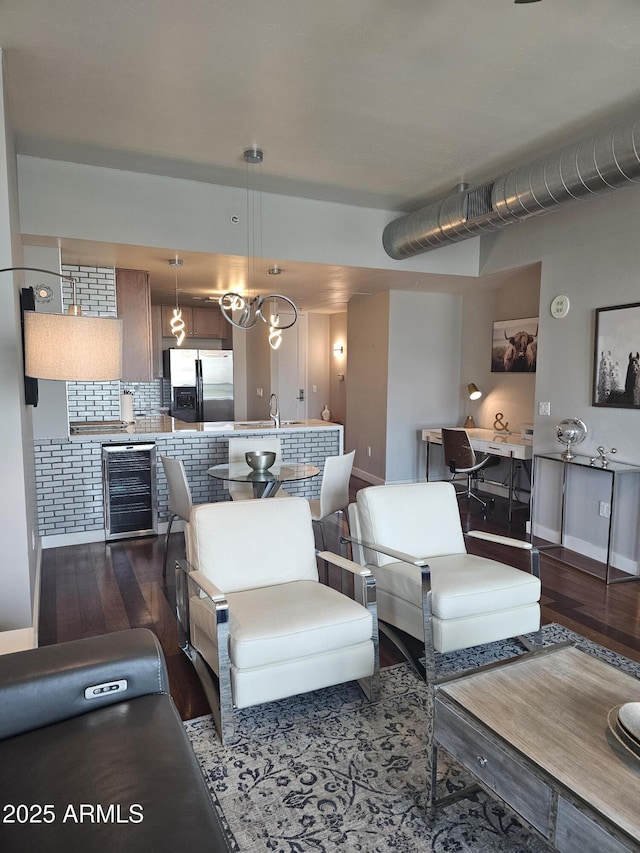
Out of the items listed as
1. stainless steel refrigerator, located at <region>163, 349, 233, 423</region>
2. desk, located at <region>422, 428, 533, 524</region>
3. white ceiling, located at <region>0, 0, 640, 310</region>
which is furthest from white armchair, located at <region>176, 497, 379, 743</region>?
stainless steel refrigerator, located at <region>163, 349, 233, 423</region>

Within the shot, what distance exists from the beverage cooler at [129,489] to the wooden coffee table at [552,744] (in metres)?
3.63

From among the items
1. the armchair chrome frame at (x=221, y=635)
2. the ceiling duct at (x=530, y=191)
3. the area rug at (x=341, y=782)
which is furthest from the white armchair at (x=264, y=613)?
the ceiling duct at (x=530, y=191)

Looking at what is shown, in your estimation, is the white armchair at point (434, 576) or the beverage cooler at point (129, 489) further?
the beverage cooler at point (129, 489)

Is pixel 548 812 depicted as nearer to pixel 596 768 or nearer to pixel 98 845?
pixel 596 768

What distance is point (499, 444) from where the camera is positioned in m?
5.64

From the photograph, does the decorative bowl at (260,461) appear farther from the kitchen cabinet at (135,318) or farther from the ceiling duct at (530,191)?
the ceiling duct at (530,191)

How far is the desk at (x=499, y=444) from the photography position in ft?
17.8

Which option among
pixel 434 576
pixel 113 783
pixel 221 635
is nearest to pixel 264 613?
pixel 221 635

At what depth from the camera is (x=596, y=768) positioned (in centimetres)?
141

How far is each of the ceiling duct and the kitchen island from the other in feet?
6.85

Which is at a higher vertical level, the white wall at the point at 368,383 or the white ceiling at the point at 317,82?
the white ceiling at the point at 317,82

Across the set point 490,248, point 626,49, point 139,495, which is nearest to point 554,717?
point 626,49

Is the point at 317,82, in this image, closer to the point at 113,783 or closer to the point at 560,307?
the point at 560,307

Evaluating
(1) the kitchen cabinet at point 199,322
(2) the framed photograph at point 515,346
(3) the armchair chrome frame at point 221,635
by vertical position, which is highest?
(1) the kitchen cabinet at point 199,322
